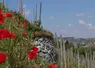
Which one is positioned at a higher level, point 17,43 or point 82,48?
point 17,43

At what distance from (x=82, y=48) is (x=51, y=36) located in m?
7.77

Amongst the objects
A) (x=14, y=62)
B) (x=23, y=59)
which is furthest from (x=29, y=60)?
(x=14, y=62)

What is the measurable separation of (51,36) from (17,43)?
7483mm

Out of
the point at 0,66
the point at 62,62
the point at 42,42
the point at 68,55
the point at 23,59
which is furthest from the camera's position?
the point at 42,42

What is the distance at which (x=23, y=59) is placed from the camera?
3395mm

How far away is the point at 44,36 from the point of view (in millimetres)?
10438

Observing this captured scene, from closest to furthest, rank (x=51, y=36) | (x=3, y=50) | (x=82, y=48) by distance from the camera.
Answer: (x=3, y=50) → (x=51, y=36) → (x=82, y=48)

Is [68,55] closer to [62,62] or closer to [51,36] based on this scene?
[62,62]

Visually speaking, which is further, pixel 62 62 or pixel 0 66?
pixel 62 62

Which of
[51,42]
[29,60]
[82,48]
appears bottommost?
[82,48]

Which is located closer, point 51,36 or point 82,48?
point 51,36

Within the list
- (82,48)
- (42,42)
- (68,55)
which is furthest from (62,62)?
(82,48)

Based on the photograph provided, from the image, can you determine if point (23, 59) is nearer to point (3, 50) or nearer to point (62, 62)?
point (3, 50)

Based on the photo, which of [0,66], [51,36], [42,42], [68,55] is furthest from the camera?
[51,36]
